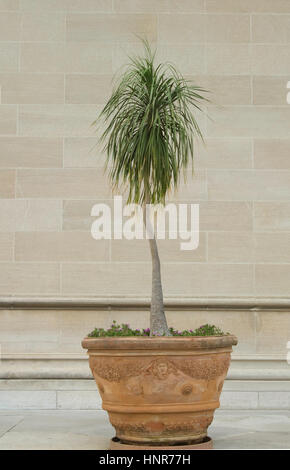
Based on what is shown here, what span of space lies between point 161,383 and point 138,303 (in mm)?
2131

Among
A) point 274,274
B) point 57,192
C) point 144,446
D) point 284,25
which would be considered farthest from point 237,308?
point 284,25

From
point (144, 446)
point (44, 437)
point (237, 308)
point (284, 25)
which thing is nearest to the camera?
point (144, 446)

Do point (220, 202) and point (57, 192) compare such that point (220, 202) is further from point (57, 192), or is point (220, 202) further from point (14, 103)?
point (14, 103)

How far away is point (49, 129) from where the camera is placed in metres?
6.01

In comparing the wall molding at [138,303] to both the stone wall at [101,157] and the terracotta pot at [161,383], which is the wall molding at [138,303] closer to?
the stone wall at [101,157]

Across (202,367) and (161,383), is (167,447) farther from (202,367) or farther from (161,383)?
(202,367)

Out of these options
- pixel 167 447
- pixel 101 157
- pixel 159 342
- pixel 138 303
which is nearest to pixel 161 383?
pixel 159 342

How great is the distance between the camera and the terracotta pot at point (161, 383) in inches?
142

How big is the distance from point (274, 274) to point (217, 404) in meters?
2.30

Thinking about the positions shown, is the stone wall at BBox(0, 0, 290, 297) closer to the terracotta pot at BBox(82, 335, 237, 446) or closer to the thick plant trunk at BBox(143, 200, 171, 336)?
the thick plant trunk at BBox(143, 200, 171, 336)

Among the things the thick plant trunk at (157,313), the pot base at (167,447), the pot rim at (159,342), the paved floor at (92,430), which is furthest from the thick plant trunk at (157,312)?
the paved floor at (92,430)

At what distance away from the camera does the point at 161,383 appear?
3.61m

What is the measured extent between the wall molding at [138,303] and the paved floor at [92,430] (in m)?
0.93

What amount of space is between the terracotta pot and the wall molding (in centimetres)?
201
